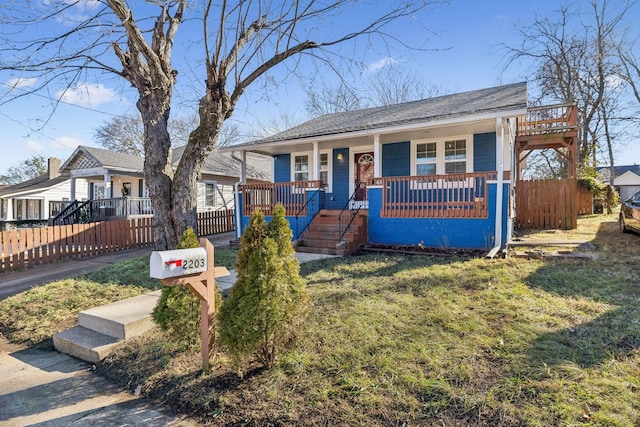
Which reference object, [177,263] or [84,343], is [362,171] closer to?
[84,343]

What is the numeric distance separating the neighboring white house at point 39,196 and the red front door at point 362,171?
21.8 meters

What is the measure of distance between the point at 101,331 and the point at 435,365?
3.83m

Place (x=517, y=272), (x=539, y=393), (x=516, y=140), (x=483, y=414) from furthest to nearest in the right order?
(x=516, y=140) → (x=517, y=272) → (x=539, y=393) → (x=483, y=414)

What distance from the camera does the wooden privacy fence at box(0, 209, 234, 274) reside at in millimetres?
8664

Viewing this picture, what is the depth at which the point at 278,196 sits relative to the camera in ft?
35.7

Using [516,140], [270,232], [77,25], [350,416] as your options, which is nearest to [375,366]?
[350,416]

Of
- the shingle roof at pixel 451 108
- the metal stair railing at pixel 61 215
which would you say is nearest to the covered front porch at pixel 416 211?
the shingle roof at pixel 451 108

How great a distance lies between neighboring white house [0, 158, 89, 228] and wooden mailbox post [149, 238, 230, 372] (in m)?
25.9

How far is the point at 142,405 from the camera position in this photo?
9.16ft

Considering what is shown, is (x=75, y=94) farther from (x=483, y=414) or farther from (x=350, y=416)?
(x=483, y=414)

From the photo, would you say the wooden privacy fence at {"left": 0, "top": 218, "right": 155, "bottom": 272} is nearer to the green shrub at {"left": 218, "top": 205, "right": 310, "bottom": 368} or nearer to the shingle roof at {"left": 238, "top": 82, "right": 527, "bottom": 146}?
the shingle roof at {"left": 238, "top": 82, "right": 527, "bottom": 146}

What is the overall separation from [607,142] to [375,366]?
1100 inches

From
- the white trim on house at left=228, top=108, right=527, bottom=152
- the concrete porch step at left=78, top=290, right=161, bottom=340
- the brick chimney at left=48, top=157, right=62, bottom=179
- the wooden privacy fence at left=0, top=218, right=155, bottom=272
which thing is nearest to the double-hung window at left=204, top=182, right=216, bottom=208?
the wooden privacy fence at left=0, top=218, right=155, bottom=272

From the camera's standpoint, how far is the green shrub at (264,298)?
2.79m
